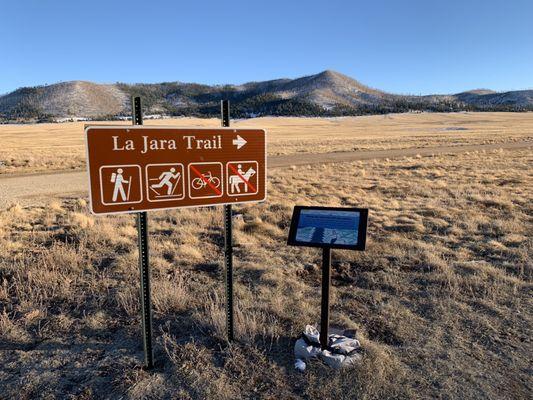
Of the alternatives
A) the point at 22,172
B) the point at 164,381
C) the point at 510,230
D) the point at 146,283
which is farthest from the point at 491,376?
the point at 22,172

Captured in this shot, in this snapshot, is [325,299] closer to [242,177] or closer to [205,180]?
[242,177]

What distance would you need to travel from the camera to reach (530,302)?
191 inches

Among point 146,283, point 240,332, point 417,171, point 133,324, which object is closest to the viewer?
point 146,283

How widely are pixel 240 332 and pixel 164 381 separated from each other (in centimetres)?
90

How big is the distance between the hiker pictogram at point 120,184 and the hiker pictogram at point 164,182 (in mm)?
85

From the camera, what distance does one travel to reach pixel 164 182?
337 centimetres

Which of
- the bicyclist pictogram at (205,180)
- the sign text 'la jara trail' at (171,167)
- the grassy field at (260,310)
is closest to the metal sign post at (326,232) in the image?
the sign text 'la jara trail' at (171,167)

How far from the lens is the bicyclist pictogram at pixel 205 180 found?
3492 millimetres

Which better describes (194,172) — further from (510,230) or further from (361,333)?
(510,230)

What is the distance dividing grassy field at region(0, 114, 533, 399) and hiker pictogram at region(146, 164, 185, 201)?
1.40 metres

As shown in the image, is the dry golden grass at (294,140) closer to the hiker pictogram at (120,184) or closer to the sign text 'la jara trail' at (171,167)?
the sign text 'la jara trail' at (171,167)

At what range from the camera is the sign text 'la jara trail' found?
3.09 metres

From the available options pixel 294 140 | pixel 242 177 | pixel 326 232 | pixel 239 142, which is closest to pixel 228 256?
pixel 242 177

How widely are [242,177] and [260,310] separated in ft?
5.64
